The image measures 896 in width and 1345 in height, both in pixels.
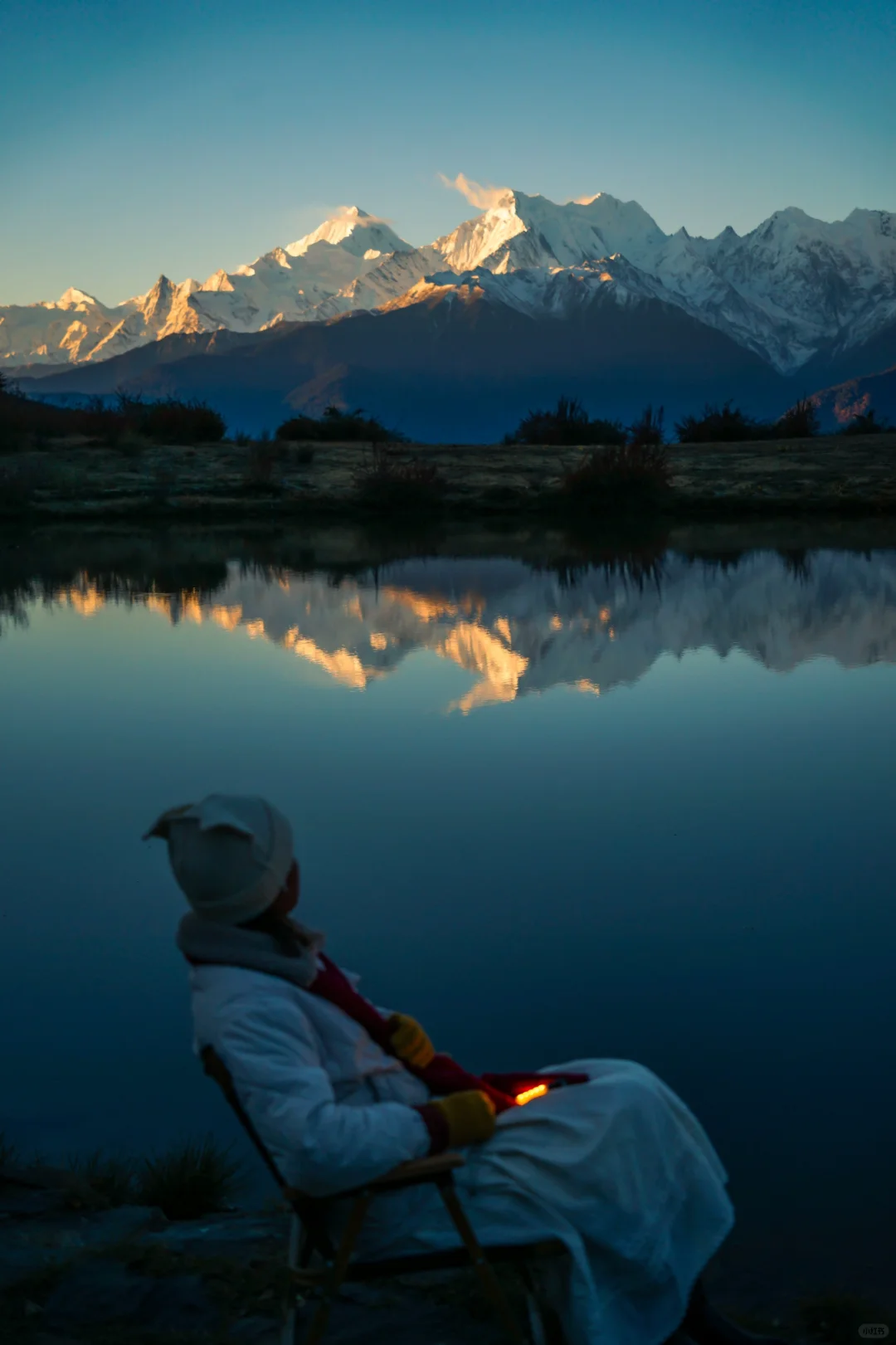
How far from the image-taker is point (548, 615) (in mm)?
11492

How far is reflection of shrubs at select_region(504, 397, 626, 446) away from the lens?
119ft

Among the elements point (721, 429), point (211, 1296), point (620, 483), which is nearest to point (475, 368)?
point (721, 429)

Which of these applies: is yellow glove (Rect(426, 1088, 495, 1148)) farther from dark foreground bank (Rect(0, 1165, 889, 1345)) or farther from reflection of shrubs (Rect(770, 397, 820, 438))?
reflection of shrubs (Rect(770, 397, 820, 438))

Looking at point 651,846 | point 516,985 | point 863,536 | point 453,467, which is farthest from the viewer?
point 453,467

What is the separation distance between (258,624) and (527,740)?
17.1 feet

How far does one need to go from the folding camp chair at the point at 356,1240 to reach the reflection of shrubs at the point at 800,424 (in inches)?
1401

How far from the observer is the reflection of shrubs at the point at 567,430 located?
36.2m

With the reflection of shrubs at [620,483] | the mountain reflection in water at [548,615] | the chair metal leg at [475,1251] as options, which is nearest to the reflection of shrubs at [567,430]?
the reflection of shrubs at [620,483]

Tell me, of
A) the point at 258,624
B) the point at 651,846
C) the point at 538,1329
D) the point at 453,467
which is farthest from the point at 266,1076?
the point at 453,467

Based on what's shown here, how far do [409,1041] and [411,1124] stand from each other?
0.74ft

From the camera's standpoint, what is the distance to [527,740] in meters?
7.00

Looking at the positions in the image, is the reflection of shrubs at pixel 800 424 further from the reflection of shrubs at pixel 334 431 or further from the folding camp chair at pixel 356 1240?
the folding camp chair at pixel 356 1240

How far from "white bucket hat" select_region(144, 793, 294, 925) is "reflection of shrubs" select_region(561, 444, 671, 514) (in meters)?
24.6

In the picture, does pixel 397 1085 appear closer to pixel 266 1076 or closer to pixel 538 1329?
pixel 266 1076
